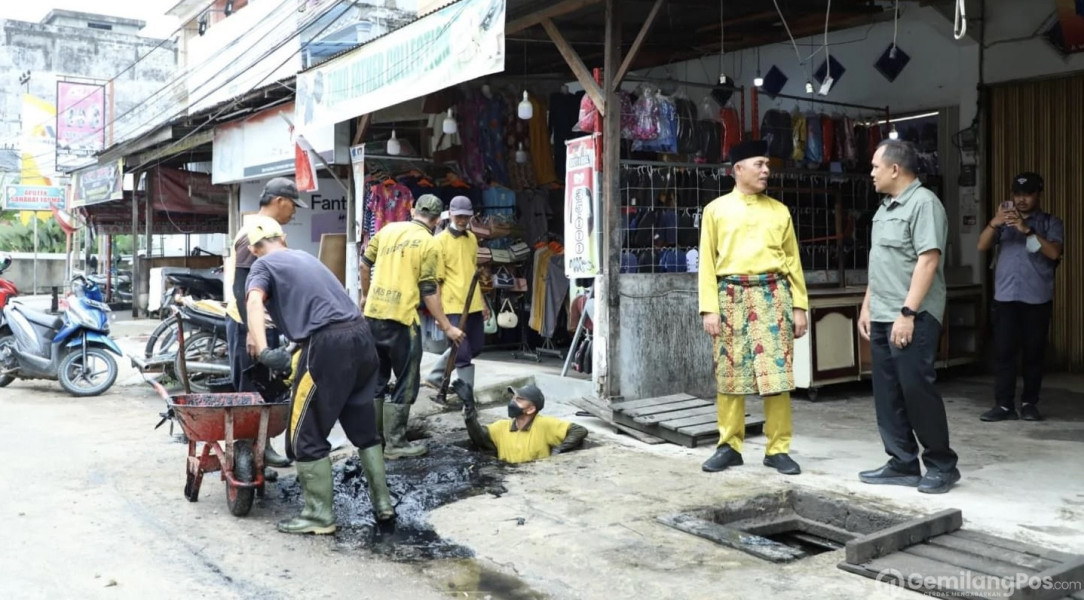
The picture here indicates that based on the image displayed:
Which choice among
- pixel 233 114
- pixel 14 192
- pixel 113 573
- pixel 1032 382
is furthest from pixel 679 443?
pixel 14 192

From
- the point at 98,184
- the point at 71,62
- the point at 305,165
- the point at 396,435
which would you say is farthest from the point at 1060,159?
the point at 71,62

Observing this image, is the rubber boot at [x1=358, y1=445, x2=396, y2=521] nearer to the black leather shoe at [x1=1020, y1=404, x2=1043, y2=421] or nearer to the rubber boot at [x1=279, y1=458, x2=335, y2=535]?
the rubber boot at [x1=279, y1=458, x2=335, y2=535]

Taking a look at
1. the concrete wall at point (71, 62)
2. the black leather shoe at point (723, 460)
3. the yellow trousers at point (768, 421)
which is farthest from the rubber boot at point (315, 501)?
the concrete wall at point (71, 62)

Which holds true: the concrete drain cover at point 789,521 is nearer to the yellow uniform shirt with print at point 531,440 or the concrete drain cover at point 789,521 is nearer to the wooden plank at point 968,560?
the wooden plank at point 968,560

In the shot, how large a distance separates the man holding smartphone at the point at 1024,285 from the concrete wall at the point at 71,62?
1604 inches

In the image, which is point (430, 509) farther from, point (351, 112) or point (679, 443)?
point (351, 112)

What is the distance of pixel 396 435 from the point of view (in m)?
6.55

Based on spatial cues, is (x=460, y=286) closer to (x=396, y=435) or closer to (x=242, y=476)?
(x=396, y=435)

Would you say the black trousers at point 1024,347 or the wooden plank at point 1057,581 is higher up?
the black trousers at point 1024,347

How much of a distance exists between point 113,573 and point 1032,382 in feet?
21.5

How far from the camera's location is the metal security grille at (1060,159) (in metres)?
9.00

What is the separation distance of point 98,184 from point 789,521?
19.7 metres

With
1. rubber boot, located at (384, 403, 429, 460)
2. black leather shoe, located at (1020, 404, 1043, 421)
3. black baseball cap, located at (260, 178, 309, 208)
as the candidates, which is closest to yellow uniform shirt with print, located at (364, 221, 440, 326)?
rubber boot, located at (384, 403, 429, 460)

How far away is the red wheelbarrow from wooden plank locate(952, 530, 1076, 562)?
141 inches
